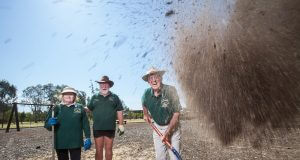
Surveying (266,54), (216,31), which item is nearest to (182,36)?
(216,31)

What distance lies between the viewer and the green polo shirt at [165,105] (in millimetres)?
5355

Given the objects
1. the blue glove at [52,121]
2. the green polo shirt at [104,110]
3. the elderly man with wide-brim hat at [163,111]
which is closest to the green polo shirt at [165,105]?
the elderly man with wide-brim hat at [163,111]

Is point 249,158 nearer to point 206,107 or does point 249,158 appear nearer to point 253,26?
point 206,107

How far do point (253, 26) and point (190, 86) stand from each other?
1.41 meters

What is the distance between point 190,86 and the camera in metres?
5.65

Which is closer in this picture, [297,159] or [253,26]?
[253,26]

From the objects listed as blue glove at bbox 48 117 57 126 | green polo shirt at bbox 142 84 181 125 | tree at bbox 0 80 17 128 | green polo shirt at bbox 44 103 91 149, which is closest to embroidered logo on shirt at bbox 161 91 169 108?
green polo shirt at bbox 142 84 181 125

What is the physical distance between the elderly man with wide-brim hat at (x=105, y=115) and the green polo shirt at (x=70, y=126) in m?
0.34

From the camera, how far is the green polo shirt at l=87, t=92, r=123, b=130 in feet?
20.3

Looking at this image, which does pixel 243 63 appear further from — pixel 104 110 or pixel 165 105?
pixel 104 110

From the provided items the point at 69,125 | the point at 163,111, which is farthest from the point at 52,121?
the point at 163,111

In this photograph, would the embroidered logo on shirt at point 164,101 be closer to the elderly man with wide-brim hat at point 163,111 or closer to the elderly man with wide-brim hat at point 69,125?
the elderly man with wide-brim hat at point 163,111

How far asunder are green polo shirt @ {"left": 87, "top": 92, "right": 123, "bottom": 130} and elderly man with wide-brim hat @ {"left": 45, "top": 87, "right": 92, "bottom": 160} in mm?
327

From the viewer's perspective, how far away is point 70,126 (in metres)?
5.75
